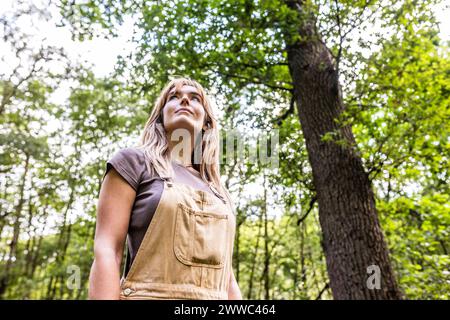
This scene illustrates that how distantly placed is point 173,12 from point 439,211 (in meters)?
4.88

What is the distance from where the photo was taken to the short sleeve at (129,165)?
3.90ft

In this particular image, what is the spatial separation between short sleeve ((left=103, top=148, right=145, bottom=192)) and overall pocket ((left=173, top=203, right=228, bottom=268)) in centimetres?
18

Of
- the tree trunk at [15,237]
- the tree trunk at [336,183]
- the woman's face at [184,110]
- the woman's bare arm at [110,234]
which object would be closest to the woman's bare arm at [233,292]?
the woman's bare arm at [110,234]

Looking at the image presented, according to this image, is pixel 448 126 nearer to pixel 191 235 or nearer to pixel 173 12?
pixel 191 235

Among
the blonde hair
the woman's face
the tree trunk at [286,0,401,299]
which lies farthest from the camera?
the tree trunk at [286,0,401,299]

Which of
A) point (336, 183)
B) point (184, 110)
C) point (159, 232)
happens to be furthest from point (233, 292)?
point (336, 183)

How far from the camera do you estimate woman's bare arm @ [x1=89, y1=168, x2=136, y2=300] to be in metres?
1.03

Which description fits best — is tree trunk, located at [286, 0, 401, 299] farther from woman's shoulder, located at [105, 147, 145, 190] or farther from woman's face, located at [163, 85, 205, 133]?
woman's shoulder, located at [105, 147, 145, 190]

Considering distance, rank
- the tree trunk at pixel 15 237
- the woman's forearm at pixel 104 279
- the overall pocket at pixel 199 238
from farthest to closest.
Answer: the tree trunk at pixel 15 237 < the overall pocket at pixel 199 238 < the woman's forearm at pixel 104 279

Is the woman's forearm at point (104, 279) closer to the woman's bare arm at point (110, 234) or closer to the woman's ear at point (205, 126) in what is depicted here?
the woman's bare arm at point (110, 234)

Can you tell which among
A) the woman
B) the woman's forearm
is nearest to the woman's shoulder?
the woman

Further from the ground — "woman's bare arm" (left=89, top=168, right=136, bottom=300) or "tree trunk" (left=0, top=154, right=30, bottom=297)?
"tree trunk" (left=0, top=154, right=30, bottom=297)

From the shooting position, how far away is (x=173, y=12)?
4.73 m
